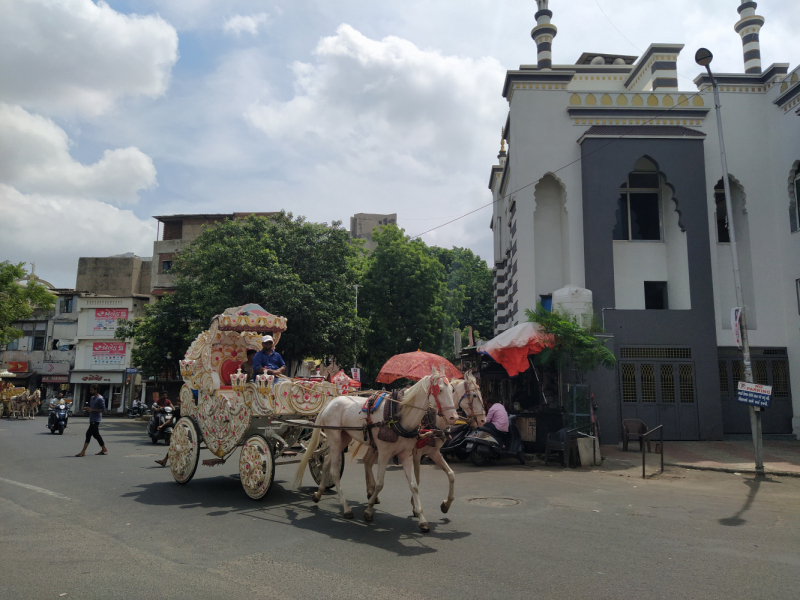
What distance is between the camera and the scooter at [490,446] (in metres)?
13.2

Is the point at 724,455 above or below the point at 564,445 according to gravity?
below

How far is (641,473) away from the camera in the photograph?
12219 millimetres

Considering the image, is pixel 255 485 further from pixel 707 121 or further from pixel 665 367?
pixel 707 121

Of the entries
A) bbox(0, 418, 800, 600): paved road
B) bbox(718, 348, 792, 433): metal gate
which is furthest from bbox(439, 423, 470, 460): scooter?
bbox(718, 348, 792, 433): metal gate

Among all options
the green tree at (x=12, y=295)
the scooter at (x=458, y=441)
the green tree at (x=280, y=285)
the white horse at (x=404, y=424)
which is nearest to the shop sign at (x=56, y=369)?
the green tree at (x=12, y=295)

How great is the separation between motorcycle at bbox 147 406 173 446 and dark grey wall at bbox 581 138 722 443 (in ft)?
44.3

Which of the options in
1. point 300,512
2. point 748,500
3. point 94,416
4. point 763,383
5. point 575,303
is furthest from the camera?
point 763,383

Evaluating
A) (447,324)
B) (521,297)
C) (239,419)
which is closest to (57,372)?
(447,324)

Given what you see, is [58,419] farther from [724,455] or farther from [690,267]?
[690,267]

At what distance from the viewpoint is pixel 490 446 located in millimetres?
13117

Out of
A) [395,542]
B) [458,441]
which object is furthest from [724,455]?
[395,542]

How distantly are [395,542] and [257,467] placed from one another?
272cm

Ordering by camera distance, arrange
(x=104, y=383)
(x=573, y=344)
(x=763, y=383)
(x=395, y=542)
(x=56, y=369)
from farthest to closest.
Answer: (x=56, y=369) → (x=104, y=383) → (x=763, y=383) → (x=573, y=344) → (x=395, y=542)

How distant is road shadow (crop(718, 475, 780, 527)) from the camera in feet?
A: 24.5
